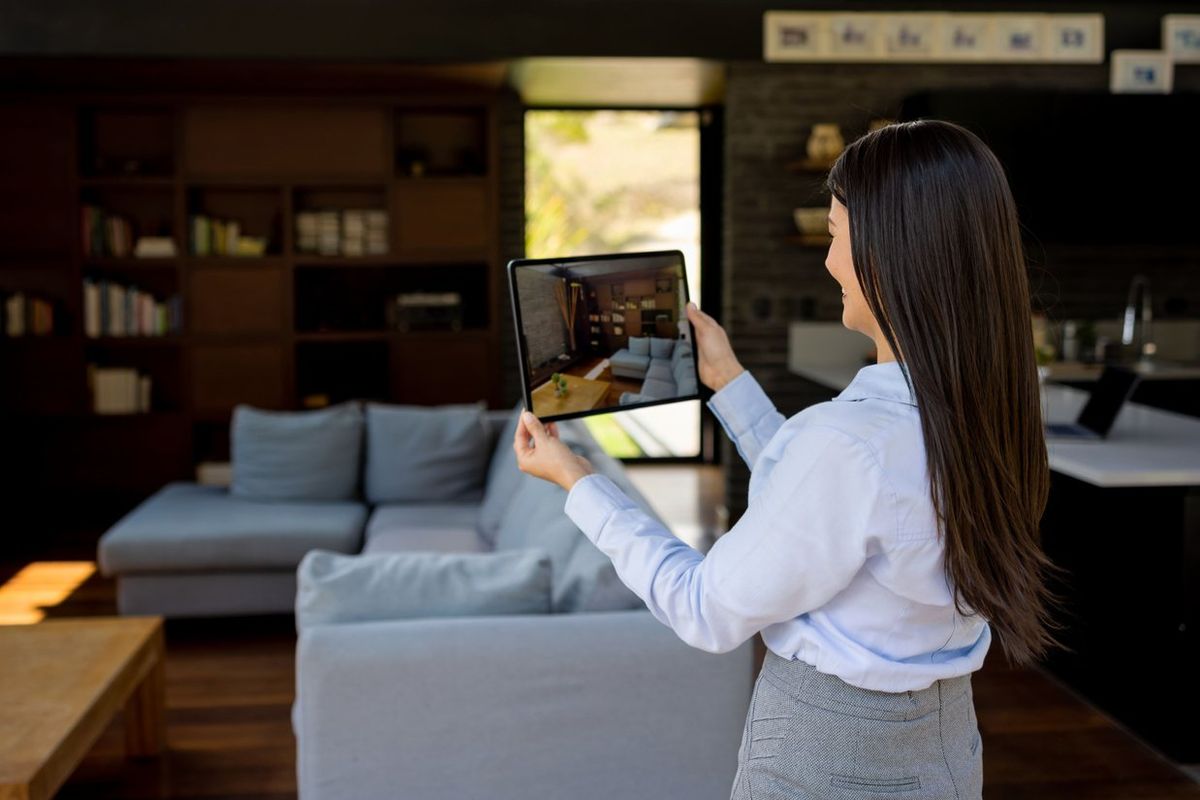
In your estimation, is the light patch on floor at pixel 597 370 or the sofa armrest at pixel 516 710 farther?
the sofa armrest at pixel 516 710

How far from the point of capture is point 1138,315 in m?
6.88

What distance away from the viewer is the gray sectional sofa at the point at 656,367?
165 centimetres

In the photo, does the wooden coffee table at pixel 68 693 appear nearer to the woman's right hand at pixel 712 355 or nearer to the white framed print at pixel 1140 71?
the woman's right hand at pixel 712 355

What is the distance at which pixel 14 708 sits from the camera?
2.94 m

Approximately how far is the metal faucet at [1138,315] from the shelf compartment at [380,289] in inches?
135

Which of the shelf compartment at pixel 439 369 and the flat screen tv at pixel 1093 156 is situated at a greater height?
the flat screen tv at pixel 1093 156

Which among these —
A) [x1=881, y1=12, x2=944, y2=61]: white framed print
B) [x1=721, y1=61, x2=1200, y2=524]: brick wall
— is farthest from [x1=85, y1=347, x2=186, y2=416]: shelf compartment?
[x1=881, y1=12, x2=944, y2=61]: white framed print

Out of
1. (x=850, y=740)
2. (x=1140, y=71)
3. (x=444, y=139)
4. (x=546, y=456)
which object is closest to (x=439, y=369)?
Result: (x=444, y=139)

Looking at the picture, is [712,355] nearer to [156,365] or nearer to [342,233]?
[342,233]

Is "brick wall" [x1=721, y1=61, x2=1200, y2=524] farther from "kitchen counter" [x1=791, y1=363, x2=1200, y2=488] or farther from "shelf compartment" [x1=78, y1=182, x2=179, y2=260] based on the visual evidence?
"shelf compartment" [x1=78, y1=182, x2=179, y2=260]

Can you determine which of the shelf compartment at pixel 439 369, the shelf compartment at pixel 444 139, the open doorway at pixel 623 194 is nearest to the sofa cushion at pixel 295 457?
the shelf compartment at pixel 439 369

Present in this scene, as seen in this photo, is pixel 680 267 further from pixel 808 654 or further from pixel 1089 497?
pixel 1089 497

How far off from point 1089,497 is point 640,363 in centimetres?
279

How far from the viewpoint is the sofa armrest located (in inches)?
97.0
